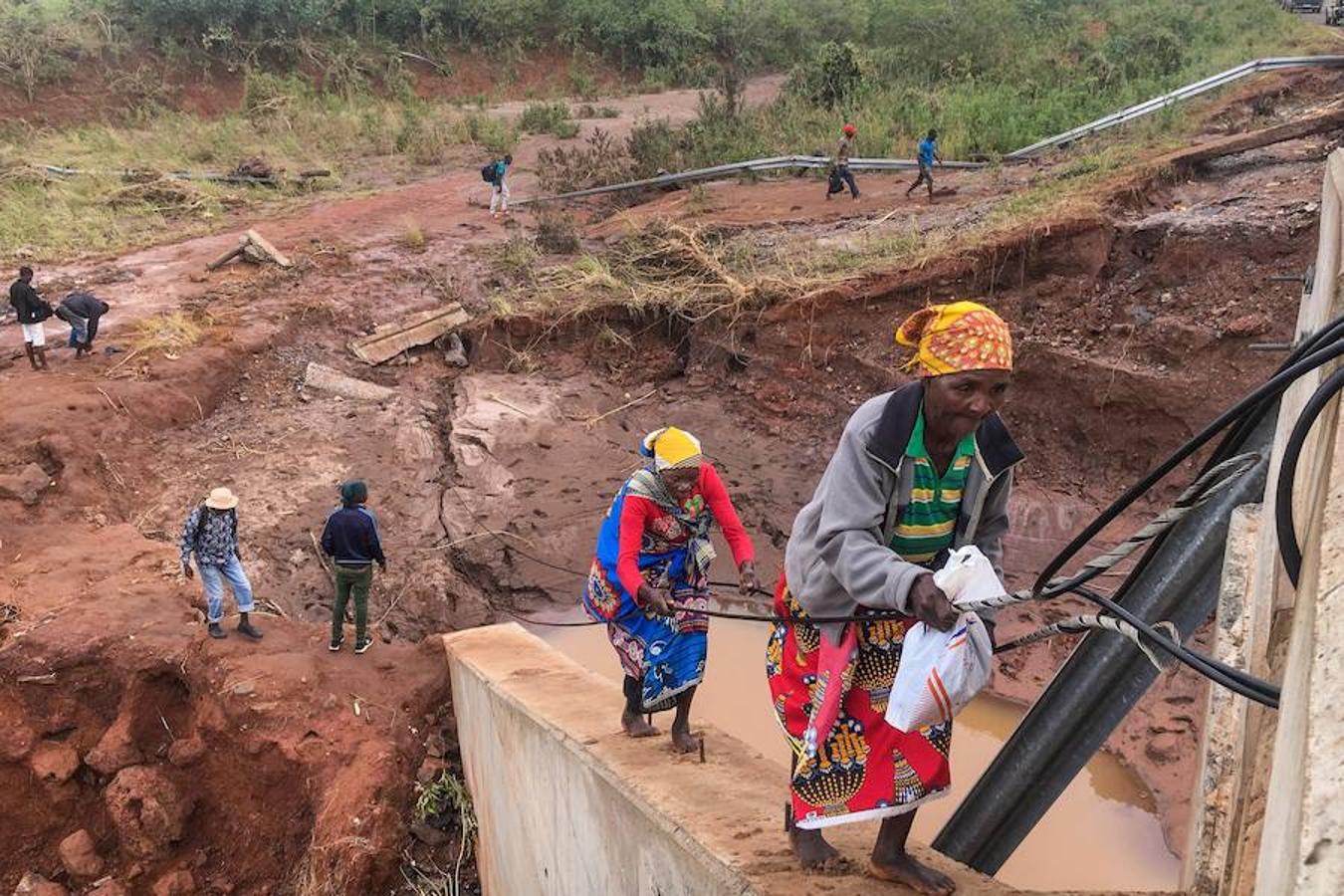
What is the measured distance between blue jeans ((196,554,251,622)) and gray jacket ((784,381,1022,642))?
4462mm

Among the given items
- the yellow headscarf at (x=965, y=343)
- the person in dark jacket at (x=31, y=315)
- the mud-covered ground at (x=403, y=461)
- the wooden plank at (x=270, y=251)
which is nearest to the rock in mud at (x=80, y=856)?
the mud-covered ground at (x=403, y=461)

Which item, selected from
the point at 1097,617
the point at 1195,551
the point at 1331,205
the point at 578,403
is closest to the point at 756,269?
the point at 578,403

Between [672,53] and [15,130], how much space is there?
1481cm

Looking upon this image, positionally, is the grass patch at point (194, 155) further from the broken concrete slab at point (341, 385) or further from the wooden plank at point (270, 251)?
the broken concrete slab at point (341, 385)

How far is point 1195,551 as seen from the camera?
9.05 ft

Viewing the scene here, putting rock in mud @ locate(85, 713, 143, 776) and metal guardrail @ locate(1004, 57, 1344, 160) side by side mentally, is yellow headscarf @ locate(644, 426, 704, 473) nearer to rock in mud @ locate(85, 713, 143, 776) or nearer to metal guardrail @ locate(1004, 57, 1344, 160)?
rock in mud @ locate(85, 713, 143, 776)

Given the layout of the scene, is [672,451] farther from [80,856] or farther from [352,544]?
[80,856]

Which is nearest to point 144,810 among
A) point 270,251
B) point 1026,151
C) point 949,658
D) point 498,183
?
point 949,658

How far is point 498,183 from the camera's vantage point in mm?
13219

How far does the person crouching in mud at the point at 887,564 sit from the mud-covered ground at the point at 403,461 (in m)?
3.39

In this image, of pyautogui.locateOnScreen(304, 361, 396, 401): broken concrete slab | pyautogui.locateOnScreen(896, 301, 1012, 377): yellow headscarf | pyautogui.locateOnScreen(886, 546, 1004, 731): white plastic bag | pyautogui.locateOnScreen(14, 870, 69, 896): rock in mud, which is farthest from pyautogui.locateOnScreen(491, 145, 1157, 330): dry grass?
pyautogui.locateOnScreen(886, 546, 1004, 731): white plastic bag

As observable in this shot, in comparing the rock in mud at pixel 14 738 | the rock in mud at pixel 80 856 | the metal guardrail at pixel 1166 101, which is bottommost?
the rock in mud at pixel 80 856

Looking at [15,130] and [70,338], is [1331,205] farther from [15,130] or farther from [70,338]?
[15,130]

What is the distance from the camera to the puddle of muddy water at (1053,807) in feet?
16.2
